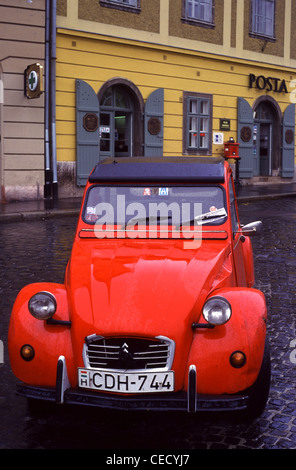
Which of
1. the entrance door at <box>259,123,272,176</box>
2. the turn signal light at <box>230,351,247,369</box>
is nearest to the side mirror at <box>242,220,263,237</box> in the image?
the turn signal light at <box>230,351,247,369</box>

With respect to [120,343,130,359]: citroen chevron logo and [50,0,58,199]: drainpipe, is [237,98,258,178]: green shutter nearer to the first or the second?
[50,0,58,199]: drainpipe

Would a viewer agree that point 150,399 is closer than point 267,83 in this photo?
Yes

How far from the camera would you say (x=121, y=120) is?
65.8 ft

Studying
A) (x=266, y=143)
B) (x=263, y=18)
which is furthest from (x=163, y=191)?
(x=266, y=143)

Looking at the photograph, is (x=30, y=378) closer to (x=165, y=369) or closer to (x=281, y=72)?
(x=165, y=369)

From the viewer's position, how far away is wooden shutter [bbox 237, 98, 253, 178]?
22750 millimetres

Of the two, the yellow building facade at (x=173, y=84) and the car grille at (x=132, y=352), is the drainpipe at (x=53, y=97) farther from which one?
the car grille at (x=132, y=352)

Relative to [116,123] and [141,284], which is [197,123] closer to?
[116,123]

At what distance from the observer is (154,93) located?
19.9m

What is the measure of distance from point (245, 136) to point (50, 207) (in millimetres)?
9863

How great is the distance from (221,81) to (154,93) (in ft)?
11.0

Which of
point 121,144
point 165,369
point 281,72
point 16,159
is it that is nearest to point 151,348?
point 165,369

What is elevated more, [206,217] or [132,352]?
[206,217]

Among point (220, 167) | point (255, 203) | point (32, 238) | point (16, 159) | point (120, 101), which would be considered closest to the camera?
point (220, 167)
